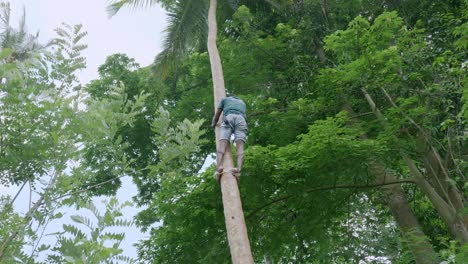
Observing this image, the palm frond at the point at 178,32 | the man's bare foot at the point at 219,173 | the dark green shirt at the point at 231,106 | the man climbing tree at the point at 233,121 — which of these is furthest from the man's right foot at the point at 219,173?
the palm frond at the point at 178,32

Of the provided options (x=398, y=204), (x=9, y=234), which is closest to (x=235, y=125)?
(x=9, y=234)

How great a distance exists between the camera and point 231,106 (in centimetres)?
592

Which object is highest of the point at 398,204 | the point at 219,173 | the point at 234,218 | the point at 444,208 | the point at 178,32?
the point at 178,32

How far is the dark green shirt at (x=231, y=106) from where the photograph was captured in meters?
5.90

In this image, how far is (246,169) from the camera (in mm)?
7547

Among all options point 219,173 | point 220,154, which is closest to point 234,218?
point 219,173

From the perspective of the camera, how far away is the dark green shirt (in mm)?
5902

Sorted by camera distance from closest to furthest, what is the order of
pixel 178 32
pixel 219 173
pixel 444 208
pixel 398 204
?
1. pixel 219 173
2. pixel 444 208
3. pixel 398 204
4. pixel 178 32

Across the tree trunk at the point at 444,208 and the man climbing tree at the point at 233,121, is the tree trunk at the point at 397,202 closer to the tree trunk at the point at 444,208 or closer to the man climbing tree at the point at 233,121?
the tree trunk at the point at 444,208

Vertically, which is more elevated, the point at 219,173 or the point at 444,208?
the point at 444,208

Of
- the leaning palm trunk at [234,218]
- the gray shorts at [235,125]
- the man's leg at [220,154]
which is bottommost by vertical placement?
the leaning palm trunk at [234,218]

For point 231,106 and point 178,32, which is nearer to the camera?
point 231,106

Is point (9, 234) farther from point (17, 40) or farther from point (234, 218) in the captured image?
point (17, 40)

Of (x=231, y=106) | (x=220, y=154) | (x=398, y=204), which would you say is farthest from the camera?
(x=398, y=204)
